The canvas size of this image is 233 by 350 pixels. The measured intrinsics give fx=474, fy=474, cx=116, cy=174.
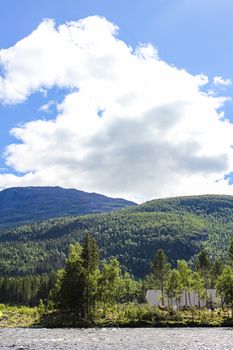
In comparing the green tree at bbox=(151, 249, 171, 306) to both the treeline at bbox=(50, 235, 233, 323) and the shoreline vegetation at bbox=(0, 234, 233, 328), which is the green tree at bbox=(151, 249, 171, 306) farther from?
the shoreline vegetation at bbox=(0, 234, 233, 328)

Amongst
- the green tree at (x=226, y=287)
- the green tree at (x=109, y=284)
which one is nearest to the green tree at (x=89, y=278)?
the green tree at (x=109, y=284)

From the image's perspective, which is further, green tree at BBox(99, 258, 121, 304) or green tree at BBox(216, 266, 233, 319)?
green tree at BBox(99, 258, 121, 304)

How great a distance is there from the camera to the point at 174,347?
4922 centimetres

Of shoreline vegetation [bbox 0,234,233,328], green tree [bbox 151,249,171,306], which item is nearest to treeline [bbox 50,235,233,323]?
shoreline vegetation [bbox 0,234,233,328]

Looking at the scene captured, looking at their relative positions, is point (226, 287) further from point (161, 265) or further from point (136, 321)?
point (161, 265)

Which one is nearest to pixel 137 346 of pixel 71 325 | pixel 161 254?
pixel 71 325

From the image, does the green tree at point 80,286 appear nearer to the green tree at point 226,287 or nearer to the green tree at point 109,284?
the green tree at point 109,284

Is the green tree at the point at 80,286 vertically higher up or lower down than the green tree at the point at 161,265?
lower down

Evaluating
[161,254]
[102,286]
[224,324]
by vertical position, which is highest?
[161,254]

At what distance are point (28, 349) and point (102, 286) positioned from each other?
57030 millimetres

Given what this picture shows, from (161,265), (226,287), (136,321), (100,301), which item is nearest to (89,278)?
(100,301)

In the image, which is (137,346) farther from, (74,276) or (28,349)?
(74,276)

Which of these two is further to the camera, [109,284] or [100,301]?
[109,284]

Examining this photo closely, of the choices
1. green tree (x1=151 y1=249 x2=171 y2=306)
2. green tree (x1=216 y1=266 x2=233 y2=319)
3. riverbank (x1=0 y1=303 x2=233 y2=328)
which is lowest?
riverbank (x1=0 y1=303 x2=233 y2=328)
